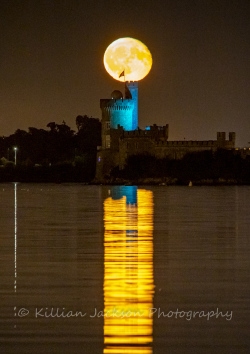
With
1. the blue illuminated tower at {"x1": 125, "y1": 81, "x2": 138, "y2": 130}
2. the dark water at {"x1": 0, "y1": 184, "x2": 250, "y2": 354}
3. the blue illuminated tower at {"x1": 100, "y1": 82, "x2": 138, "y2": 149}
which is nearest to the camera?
the dark water at {"x1": 0, "y1": 184, "x2": 250, "y2": 354}

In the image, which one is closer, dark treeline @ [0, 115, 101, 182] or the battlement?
the battlement

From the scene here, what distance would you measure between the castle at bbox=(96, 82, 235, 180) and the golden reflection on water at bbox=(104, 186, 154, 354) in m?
43.1

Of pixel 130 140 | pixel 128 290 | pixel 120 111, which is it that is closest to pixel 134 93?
pixel 120 111

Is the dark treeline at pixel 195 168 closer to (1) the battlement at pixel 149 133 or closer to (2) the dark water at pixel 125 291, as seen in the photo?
A: (1) the battlement at pixel 149 133

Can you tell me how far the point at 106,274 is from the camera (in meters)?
8.84

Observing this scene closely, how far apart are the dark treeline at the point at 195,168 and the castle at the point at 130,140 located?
77 centimetres

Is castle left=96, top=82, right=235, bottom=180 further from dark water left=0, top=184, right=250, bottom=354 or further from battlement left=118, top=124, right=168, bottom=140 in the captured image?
dark water left=0, top=184, right=250, bottom=354

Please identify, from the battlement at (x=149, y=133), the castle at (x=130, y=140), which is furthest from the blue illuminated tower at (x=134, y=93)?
the battlement at (x=149, y=133)

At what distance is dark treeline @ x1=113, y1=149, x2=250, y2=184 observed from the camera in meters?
55.2

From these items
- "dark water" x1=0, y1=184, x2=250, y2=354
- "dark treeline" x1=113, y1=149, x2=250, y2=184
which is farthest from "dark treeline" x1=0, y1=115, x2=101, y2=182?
"dark water" x1=0, y1=184, x2=250, y2=354

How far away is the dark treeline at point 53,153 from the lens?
6838 centimetres

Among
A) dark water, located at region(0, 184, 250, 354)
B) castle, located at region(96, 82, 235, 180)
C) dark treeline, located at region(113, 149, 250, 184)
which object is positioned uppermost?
castle, located at region(96, 82, 235, 180)

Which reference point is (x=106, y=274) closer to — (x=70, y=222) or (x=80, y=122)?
(x=70, y=222)

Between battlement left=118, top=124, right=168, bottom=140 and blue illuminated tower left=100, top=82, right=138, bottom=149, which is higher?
blue illuminated tower left=100, top=82, right=138, bottom=149
